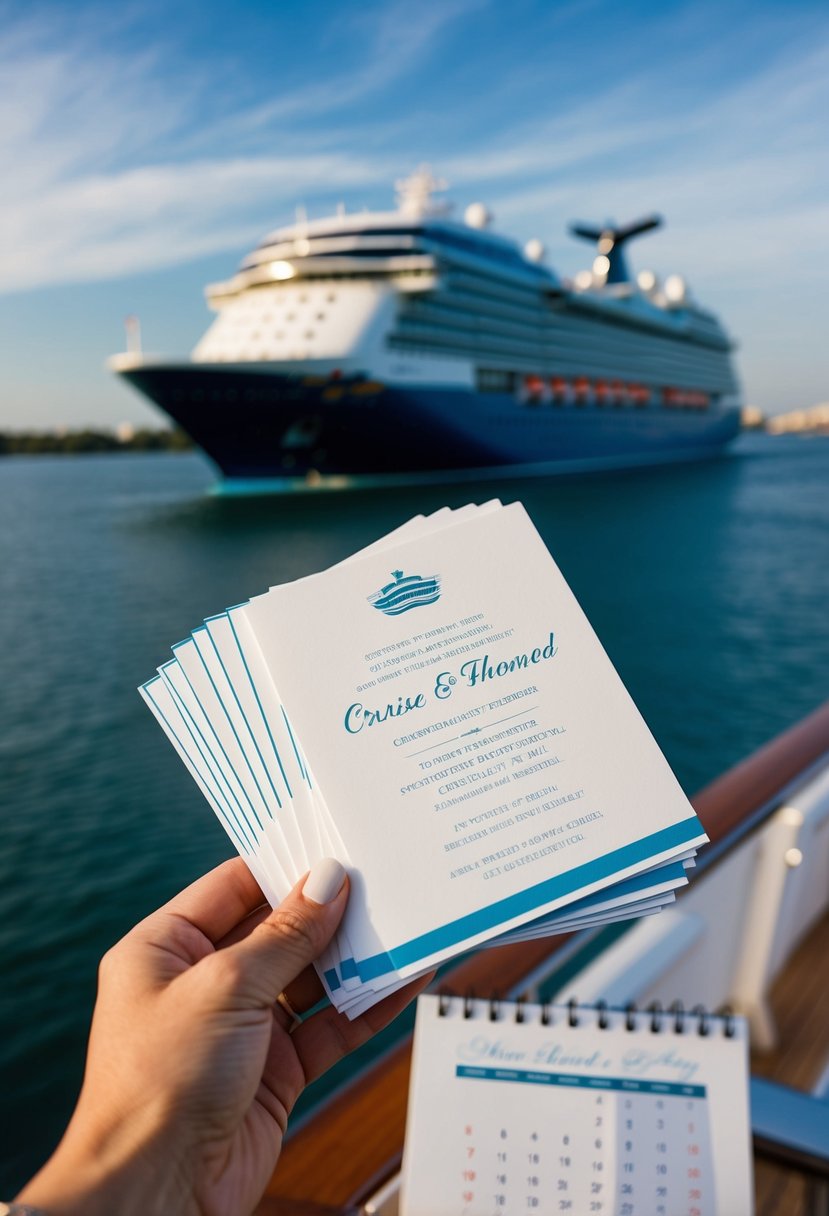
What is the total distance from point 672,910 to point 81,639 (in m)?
6.39

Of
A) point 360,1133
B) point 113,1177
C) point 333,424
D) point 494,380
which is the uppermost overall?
point 494,380

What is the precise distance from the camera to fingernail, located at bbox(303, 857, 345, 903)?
0.42 meters

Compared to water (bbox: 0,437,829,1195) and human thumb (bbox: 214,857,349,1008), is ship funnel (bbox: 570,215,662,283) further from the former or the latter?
human thumb (bbox: 214,857,349,1008)

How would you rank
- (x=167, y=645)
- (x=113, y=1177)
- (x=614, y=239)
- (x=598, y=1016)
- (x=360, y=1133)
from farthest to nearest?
(x=614, y=239)
(x=167, y=645)
(x=360, y=1133)
(x=598, y=1016)
(x=113, y=1177)

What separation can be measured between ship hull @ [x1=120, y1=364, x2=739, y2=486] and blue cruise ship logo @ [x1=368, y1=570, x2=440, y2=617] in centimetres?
1179

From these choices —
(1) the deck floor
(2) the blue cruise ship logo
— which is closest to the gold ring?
(2) the blue cruise ship logo

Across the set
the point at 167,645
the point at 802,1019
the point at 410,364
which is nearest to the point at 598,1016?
the point at 802,1019

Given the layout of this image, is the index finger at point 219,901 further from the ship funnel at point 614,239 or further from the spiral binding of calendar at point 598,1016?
the ship funnel at point 614,239

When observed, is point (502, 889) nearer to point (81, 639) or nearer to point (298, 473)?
point (81, 639)

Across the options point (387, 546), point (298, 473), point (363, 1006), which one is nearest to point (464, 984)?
point (363, 1006)

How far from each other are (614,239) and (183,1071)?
23.5 metres

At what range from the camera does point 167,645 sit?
22.0 ft

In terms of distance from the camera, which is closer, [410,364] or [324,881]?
[324,881]

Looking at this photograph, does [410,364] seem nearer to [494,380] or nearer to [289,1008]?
[494,380]
